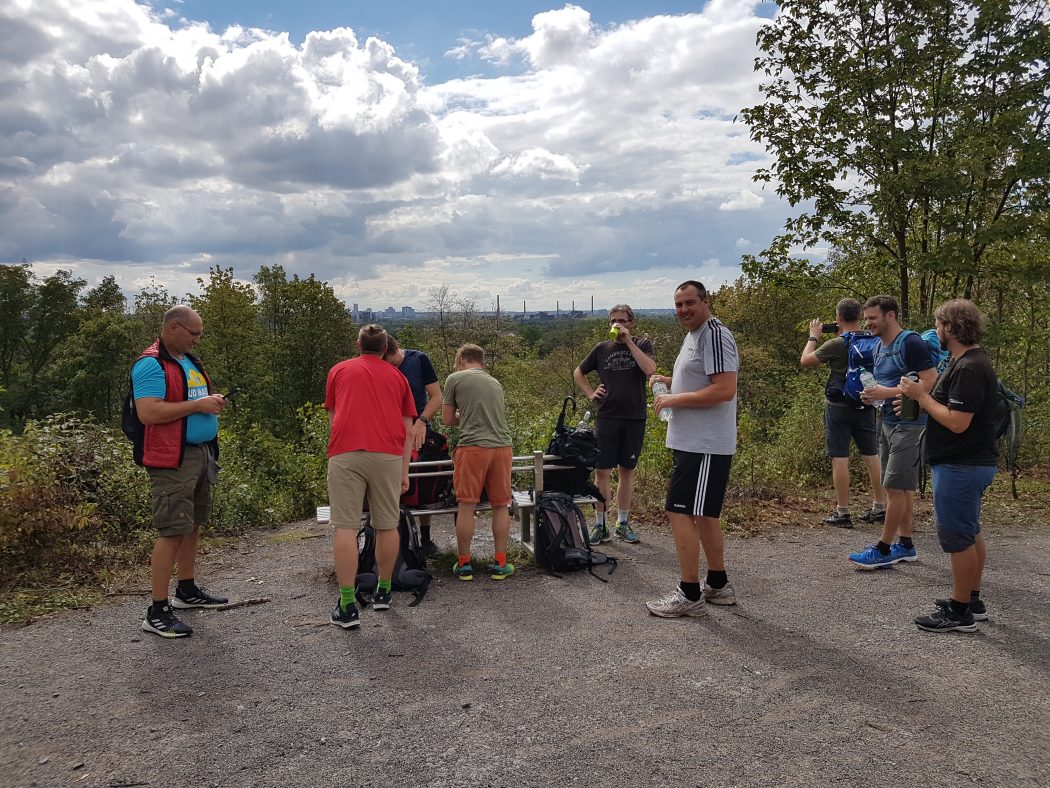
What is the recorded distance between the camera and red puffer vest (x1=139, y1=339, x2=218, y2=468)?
441cm

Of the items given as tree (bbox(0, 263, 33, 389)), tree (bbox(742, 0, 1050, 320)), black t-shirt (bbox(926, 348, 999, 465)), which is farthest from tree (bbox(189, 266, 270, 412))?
black t-shirt (bbox(926, 348, 999, 465))

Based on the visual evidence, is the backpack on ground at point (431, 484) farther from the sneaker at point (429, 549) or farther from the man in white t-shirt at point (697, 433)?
the man in white t-shirt at point (697, 433)

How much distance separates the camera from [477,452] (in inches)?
212

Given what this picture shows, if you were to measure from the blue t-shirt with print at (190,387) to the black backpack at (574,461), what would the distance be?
2805 mm

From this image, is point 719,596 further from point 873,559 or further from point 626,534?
point 626,534

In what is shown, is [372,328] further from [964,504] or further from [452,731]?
[964,504]

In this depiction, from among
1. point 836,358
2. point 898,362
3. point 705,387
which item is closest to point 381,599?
point 705,387

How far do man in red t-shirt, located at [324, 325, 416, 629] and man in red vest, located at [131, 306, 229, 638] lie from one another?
82 centimetres

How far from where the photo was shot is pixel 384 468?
4582 mm

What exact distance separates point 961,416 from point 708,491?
1474 millimetres

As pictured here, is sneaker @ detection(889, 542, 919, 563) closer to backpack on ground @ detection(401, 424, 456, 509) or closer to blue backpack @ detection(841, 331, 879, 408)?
blue backpack @ detection(841, 331, 879, 408)

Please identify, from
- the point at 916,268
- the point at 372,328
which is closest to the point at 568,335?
the point at 916,268

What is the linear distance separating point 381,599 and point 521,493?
78.0 inches

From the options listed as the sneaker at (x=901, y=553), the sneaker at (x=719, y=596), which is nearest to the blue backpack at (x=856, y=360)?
the sneaker at (x=901, y=553)
